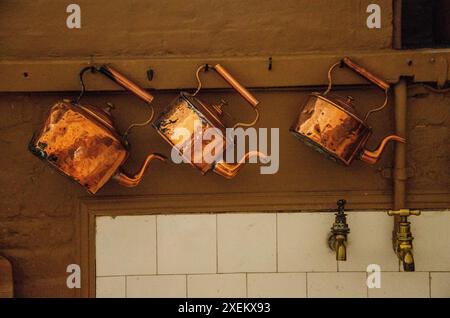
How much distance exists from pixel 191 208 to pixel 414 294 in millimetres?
921

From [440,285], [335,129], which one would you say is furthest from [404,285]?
[335,129]

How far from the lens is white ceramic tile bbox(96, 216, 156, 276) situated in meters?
1.86

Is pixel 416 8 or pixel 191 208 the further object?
pixel 416 8

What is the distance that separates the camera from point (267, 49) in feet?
6.00

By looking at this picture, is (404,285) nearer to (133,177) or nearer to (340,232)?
(340,232)

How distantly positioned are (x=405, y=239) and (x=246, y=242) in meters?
0.58

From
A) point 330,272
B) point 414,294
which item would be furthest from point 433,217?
point 330,272

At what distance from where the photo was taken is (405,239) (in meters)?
1.72

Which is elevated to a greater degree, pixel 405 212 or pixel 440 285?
pixel 405 212

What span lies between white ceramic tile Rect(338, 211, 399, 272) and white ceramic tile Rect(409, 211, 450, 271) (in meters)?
0.09

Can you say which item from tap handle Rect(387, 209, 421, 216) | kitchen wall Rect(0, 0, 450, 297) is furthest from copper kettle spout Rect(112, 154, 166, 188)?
tap handle Rect(387, 209, 421, 216)

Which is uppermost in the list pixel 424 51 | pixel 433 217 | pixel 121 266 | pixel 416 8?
pixel 416 8

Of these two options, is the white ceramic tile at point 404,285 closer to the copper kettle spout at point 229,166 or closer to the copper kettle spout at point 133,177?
the copper kettle spout at point 229,166

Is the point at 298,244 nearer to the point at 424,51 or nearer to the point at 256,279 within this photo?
the point at 256,279
